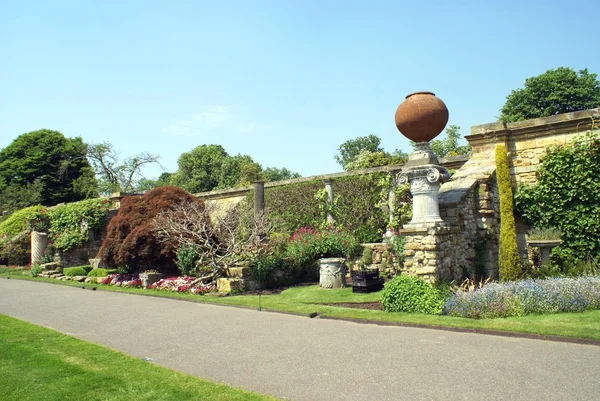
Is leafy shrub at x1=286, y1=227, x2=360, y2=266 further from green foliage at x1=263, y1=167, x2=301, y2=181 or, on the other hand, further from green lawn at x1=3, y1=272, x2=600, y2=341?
green foliage at x1=263, y1=167, x2=301, y2=181

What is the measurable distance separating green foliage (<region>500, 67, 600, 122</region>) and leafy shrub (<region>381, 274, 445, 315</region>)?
29885 mm

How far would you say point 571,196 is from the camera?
9867mm

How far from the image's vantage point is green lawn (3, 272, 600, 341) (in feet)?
19.9

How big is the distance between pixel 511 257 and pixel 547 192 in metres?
1.94

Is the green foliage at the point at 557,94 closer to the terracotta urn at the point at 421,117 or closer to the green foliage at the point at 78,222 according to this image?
the terracotta urn at the point at 421,117

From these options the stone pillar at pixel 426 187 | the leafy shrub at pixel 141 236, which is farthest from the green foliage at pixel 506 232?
the leafy shrub at pixel 141 236

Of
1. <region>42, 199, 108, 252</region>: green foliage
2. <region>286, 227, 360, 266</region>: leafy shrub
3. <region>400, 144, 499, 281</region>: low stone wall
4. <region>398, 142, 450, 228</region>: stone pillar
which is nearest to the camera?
<region>400, 144, 499, 281</region>: low stone wall

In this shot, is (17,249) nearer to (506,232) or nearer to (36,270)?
(36,270)

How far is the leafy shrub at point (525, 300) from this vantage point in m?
7.18

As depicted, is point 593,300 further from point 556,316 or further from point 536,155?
point 536,155

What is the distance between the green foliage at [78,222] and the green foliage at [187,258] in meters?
10.5

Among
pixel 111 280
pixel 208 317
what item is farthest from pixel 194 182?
pixel 208 317

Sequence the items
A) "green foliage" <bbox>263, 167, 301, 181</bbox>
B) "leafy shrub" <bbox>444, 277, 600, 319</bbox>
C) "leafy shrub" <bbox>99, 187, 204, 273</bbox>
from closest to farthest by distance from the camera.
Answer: "leafy shrub" <bbox>444, 277, 600, 319</bbox> → "leafy shrub" <bbox>99, 187, 204, 273</bbox> → "green foliage" <bbox>263, 167, 301, 181</bbox>

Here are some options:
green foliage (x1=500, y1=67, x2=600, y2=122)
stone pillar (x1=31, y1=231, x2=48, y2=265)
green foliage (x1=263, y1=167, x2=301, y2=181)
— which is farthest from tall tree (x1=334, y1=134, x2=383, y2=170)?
stone pillar (x1=31, y1=231, x2=48, y2=265)
